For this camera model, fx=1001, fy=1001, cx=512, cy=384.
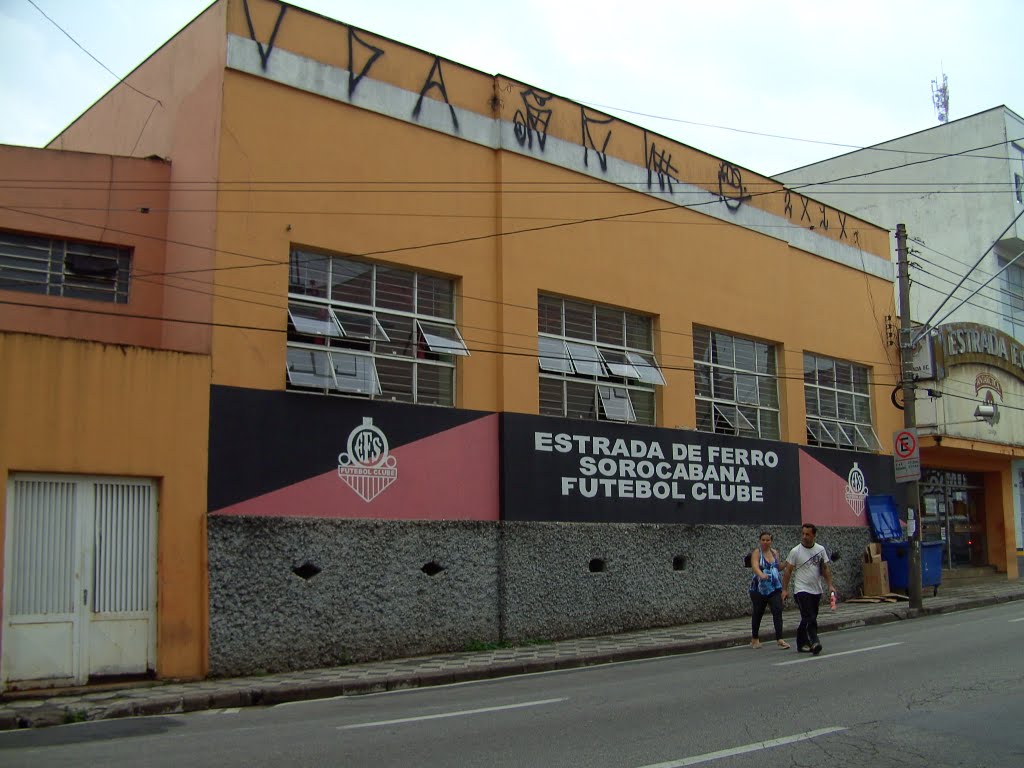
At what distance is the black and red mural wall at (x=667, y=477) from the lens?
15.5 meters

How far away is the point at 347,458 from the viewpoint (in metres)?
13.3

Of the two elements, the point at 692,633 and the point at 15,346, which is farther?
the point at 692,633

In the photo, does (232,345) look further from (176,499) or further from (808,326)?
(808,326)

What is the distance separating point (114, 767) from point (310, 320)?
24.0 feet

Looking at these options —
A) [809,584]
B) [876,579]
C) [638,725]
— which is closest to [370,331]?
[809,584]

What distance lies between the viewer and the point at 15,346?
1097 centimetres

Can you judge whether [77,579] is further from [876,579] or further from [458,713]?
[876,579]

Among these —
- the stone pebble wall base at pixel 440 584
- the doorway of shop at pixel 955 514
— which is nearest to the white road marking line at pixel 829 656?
the stone pebble wall base at pixel 440 584

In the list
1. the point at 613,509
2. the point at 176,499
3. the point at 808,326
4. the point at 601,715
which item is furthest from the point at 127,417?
the point at 808,326

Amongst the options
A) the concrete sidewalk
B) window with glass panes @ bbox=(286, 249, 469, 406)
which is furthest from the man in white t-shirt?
window with glass panes @ bbox=(286, 249, 469, 406)

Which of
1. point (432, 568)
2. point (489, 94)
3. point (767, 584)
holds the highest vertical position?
point (489, 94)

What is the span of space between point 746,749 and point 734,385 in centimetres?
1289

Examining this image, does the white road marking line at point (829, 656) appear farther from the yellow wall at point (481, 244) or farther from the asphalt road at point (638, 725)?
the yellow wall at point (481, 244)

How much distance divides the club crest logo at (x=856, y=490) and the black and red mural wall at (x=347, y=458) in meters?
9.95
